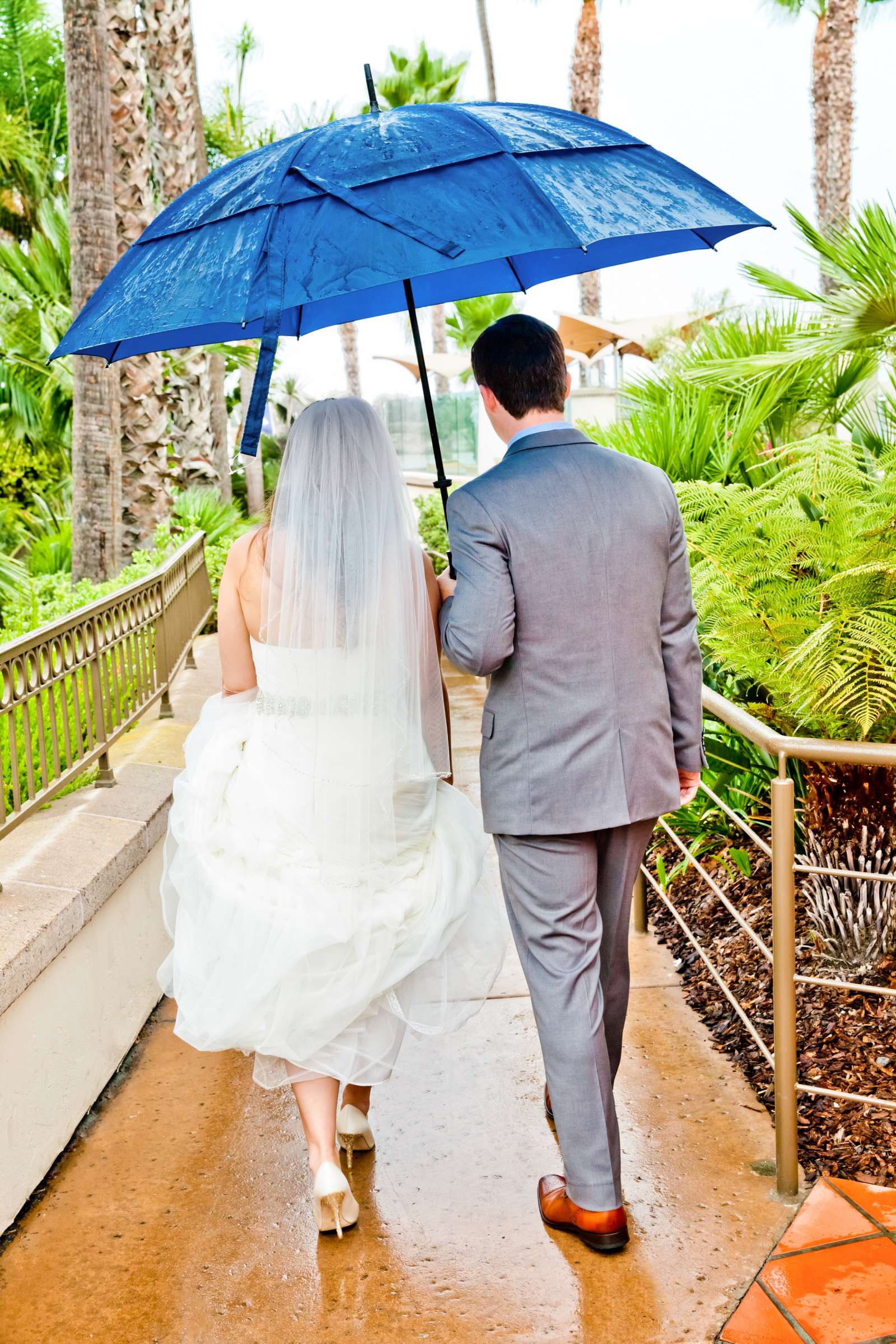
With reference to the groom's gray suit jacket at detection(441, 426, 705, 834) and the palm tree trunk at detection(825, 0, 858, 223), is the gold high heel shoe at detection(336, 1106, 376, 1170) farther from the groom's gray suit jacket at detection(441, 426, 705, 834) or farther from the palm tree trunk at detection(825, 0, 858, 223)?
the palm tree trunk at detection(825, 0, 858, 223)

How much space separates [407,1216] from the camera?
9.19 feet

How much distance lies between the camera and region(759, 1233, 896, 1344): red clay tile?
7.57 ft

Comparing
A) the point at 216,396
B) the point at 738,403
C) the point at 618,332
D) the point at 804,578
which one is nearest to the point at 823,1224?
the point at 804,578

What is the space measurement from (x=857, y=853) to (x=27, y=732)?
249 centimetres

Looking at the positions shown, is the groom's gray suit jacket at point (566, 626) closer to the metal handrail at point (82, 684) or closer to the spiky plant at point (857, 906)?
the spiky plant at point (857, 906)

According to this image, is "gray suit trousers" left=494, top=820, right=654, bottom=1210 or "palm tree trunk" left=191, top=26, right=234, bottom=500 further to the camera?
"palm tree trunk" left=191, top=26, right=234, bottom=500

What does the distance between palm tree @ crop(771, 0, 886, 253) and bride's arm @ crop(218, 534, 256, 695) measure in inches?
775

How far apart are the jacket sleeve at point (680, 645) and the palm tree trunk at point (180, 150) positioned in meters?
10.2

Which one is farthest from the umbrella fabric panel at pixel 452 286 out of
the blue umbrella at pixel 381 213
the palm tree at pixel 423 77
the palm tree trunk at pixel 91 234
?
the palm tree at pixel 423 77

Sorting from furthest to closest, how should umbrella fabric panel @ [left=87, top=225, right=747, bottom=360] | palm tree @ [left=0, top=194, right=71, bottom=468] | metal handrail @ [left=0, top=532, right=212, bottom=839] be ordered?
palm tree @ [left=0, top=194, right=71, bottom=468] < metal handrail @ [left=0, top=532, right=212, bottom=839] < umbrella fabric panel @ [left=87, top=225, right=747, bottom=360]

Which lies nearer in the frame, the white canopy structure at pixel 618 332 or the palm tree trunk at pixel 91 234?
the palm tree trunk at pixel 91 234

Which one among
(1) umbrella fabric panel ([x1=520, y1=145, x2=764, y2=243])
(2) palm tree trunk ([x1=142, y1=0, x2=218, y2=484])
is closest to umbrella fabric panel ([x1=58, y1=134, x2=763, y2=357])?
(1) umbrella fabric panel ([x1=520, y1=145, x2=764, y2=243])

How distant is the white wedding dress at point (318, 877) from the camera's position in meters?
2.72

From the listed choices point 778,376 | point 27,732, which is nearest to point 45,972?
point 27,732
